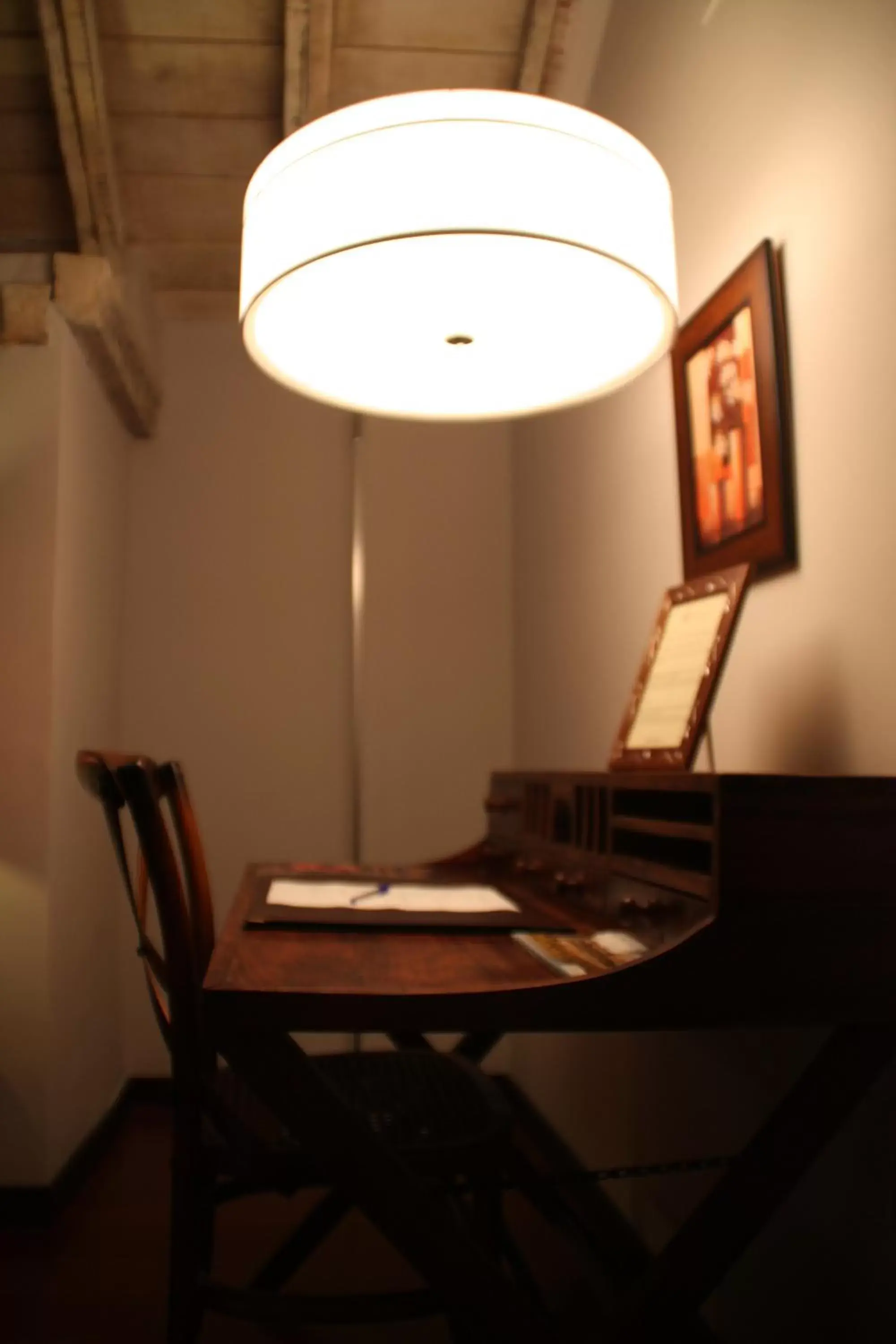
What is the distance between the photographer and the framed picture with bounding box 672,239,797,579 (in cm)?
157

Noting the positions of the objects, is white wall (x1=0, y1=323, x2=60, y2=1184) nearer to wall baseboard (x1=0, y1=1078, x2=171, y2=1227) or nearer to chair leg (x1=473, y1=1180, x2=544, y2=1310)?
wall baseboard (x1=0, y1=1078, x2=171, y2=1227)

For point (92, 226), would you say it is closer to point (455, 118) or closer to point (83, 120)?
point (83, 120)

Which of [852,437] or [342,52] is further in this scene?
[342,52]

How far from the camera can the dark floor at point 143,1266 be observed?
1.86 m

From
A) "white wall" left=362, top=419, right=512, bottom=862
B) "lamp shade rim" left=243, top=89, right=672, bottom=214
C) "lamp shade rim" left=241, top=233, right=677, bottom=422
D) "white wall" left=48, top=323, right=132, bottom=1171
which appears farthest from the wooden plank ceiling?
"lamp shade rim" left=243, top=89, right=672, bottom=214

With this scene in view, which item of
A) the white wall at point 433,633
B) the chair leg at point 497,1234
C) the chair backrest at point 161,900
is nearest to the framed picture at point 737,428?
the chair backrest at point 161,900

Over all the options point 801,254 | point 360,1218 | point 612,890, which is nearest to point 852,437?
point 801,254

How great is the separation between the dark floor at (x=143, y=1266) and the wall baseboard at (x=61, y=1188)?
2 centimetres

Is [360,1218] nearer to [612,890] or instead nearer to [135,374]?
[612,890]

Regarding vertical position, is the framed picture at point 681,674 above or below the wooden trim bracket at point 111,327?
below

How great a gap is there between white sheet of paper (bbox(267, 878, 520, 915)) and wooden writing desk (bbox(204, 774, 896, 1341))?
0.31m

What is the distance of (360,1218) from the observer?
7.79 ft

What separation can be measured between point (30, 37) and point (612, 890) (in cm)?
244

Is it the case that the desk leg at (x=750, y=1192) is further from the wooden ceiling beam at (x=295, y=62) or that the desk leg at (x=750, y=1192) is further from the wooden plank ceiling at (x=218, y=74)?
the wooden plank ceiling at (x=218, y=74)
